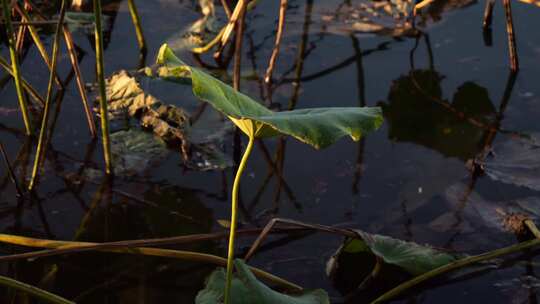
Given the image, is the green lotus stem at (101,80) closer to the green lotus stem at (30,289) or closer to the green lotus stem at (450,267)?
the green lotus stem at (30,289)

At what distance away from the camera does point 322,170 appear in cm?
192

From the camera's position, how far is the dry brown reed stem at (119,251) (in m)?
1.47

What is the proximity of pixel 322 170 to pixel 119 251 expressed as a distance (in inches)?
22.2

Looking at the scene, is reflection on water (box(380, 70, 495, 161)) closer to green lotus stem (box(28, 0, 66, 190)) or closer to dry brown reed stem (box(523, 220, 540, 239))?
dry brown reed stem (box(523, 220, 540, 239))

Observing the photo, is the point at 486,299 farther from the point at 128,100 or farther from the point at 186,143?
the point at 128,100

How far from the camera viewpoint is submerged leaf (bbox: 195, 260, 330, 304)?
46.9 inches

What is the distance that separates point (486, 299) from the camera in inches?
60.3

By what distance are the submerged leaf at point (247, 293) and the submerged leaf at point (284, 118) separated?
226 mm

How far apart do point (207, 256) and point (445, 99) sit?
0.99 metres

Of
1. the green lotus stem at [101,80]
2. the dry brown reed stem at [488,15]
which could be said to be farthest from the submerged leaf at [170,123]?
the dry brown reed stem at [488,15]

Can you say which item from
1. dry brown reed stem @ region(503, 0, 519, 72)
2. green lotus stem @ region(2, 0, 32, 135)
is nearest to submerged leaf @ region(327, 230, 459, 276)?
green lotus stem @ region(2, 0, 32, 135)

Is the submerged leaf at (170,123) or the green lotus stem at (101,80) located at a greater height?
the green lotus stem at (101,80)

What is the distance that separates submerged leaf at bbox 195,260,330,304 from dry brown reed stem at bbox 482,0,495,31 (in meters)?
1.43

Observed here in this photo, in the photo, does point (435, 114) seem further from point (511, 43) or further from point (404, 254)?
point (404, 254)
